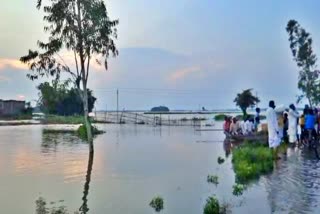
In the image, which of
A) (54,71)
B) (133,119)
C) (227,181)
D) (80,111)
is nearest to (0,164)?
(54,71)

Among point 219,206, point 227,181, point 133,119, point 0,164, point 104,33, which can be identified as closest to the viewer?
point 219,206

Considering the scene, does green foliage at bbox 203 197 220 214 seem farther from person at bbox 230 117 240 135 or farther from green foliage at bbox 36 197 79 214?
person at bbox 230 117 240 135

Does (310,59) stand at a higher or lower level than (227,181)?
higher

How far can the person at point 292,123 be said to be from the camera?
879 inches

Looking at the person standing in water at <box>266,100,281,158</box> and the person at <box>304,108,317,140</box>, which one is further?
the person at <box>304,108,317,140</box>

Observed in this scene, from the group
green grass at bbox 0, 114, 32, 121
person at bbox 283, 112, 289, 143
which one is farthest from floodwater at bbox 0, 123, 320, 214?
green grass at bbox 0, 114, 32, 121

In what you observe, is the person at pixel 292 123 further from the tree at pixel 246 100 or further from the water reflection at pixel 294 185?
the tree at pixel 246 100

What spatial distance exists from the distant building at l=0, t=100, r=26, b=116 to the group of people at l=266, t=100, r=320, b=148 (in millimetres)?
85730

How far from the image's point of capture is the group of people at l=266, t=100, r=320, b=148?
1795 cm

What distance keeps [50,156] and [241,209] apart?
1508 cm

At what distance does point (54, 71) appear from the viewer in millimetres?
27781

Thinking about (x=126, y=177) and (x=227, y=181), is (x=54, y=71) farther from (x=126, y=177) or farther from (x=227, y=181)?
(x=227, y=181)

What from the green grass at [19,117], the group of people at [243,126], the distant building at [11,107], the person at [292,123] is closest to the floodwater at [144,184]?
the person at [292,123]

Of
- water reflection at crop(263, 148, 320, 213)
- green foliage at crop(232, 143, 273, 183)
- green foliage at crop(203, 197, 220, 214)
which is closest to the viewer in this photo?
green foliage at crop(203, 197, 220, 214)
